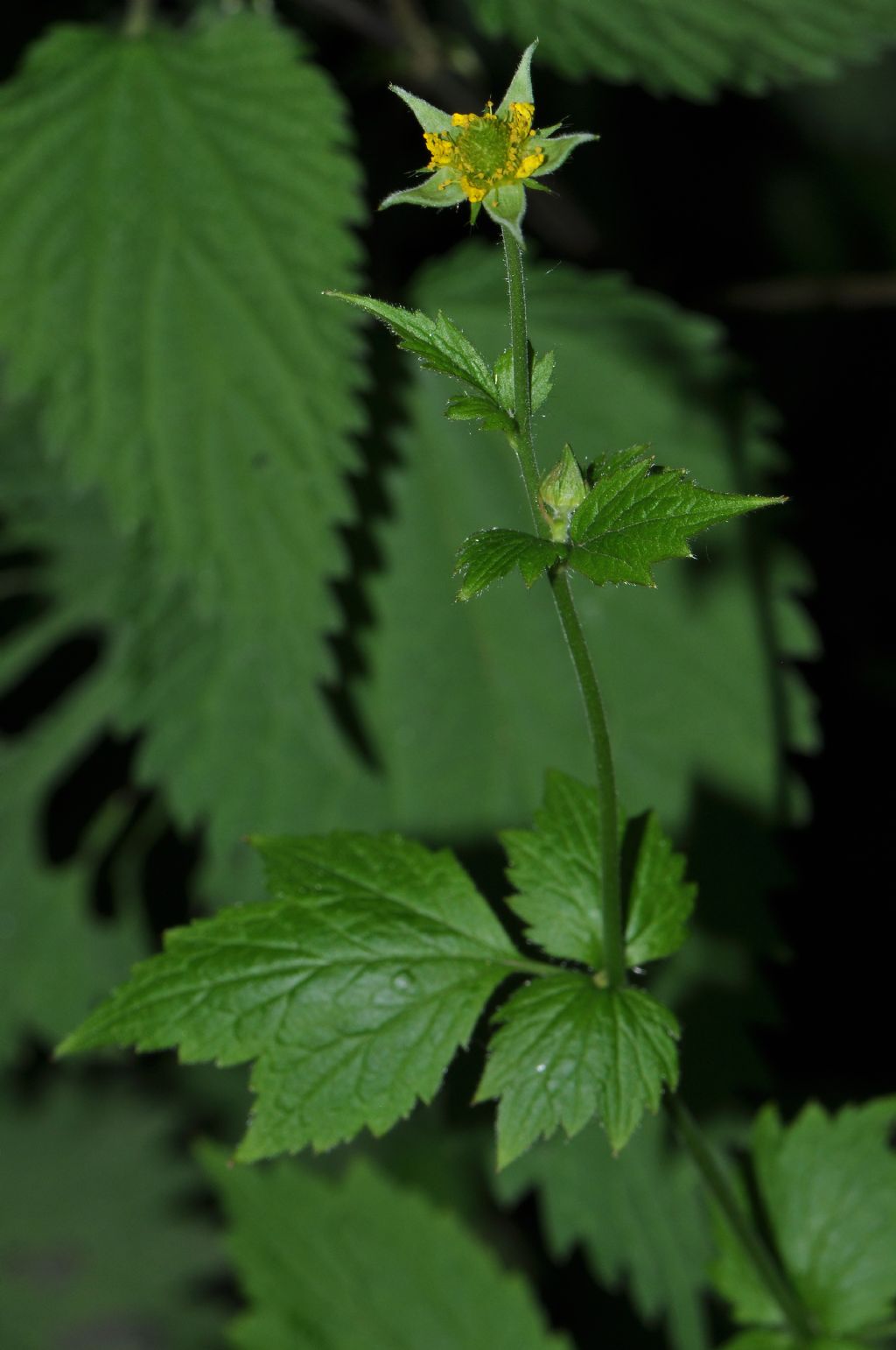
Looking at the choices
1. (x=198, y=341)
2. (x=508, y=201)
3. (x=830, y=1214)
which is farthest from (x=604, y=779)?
(x=198, y=341)

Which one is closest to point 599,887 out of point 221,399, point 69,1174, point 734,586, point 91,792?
point 221,399

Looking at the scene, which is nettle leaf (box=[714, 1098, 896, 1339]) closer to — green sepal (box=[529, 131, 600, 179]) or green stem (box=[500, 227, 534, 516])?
green stem (box=[500, 227, 534, 516])

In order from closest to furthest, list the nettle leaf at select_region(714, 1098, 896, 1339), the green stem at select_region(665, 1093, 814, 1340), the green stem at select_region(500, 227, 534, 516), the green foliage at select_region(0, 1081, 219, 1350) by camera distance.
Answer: the green stem at select_region(500, 227, 534, 516)
the green stem at select_region(665, 1093, 814, 1340)
the nettle leaf at select_region(714, 1098, 896, 1339)
the green foliage at select_region(0, 1081, 219, 1350)

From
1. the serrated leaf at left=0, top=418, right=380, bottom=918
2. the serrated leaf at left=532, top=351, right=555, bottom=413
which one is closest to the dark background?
the serrated leaf at left=0, top=418, right=380, bottom=918

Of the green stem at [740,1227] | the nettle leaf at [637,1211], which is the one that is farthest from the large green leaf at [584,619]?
the green stem at [740,1227]

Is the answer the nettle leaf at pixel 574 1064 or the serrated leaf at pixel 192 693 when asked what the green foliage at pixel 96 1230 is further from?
the nettle leaf at pixel 574 1064

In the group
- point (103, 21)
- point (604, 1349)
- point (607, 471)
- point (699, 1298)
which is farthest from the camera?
point (604, 1349)

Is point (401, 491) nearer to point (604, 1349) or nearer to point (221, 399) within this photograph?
point (221, 399)
